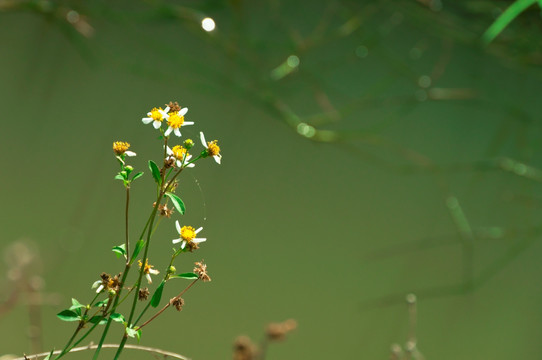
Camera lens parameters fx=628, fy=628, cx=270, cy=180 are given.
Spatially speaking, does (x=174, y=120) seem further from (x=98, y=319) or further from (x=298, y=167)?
(x=298, y=167)

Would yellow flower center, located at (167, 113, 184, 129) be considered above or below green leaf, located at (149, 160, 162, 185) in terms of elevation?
above

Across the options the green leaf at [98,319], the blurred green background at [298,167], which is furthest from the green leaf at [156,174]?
the blurred green background at [298,167]

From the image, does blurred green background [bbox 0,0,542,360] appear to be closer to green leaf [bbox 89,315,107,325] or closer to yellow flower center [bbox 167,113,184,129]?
green leaf [bbox 89,315,107,325]

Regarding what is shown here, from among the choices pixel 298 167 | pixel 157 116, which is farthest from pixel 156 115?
pixel 298 167

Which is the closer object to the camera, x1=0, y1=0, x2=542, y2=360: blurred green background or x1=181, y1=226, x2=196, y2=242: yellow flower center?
x1=181, y1=226, x2=196, y2=242: yellow flower center

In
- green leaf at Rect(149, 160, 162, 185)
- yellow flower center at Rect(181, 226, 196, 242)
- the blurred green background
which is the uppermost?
the blurred green background

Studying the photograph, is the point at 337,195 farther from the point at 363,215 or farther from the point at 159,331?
the point at 159,331

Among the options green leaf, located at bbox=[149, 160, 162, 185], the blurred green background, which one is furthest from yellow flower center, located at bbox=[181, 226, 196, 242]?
the blurred green background

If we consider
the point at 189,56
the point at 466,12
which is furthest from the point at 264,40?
the point at 466,12
